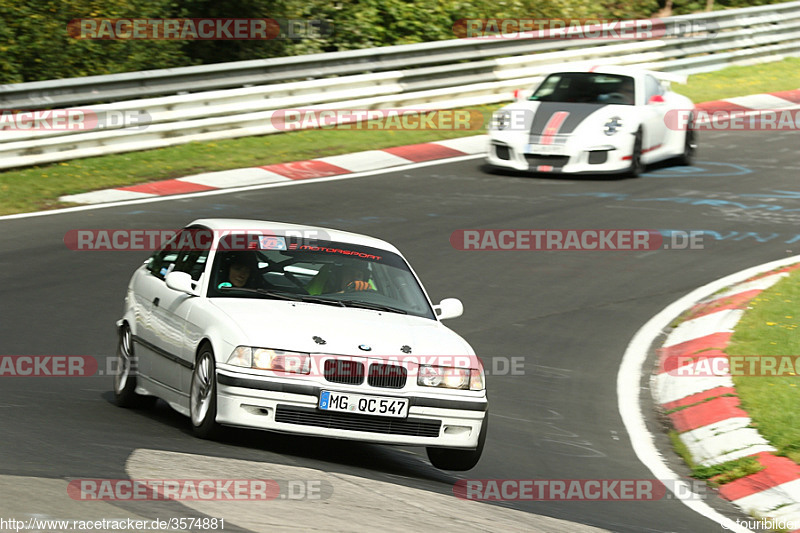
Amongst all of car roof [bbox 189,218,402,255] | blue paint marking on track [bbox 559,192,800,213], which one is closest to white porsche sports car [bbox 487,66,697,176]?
blue paint marking on track [bbox 559,192,800,213]

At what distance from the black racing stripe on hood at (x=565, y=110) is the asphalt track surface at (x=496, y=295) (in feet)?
2.42

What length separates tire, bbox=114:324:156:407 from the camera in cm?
841

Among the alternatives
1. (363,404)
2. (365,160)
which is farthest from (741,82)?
(363,404)

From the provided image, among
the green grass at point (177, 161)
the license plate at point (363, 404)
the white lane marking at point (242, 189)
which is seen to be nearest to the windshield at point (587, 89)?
the white lane marking at point (242, 189)

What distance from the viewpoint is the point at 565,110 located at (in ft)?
57.0

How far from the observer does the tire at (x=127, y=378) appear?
8414mm

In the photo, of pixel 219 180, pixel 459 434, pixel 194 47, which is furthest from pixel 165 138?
pixel 459 434

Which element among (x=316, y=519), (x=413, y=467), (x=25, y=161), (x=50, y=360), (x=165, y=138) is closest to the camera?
(x=316, y=519)

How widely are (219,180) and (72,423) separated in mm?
9054

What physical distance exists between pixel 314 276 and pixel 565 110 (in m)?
10.1

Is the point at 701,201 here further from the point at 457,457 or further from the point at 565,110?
the point at 457,457

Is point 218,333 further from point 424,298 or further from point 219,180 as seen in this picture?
point 219,180

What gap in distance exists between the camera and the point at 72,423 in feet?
24.4

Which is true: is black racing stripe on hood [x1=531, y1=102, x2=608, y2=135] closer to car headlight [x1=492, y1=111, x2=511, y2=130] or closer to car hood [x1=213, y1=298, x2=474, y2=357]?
car headlight [x1=492, y1=111, x2=511, y2=130]
